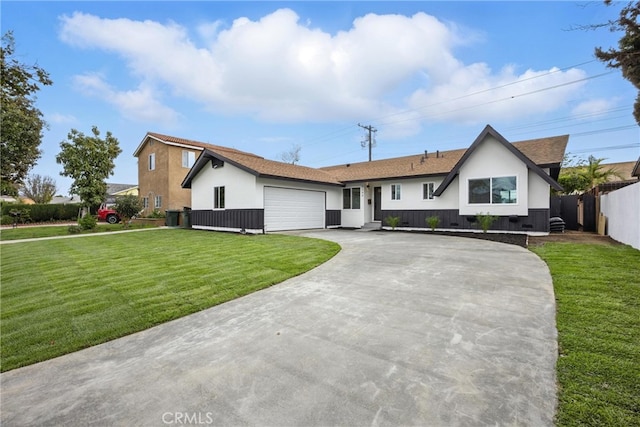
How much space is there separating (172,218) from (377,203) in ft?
43.7

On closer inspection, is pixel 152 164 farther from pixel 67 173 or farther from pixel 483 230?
pixel 483 230

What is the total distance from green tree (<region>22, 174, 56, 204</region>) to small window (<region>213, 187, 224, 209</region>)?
37.9m

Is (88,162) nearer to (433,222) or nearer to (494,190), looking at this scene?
(433,222)

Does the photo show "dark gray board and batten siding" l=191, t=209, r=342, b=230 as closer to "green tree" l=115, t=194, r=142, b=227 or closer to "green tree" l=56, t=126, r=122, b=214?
"green tree" l=115, t=194, r=142, b=227

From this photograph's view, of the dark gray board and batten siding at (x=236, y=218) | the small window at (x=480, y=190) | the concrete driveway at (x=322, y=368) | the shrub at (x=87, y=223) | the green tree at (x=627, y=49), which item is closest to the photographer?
the concrete driveway at (x=322, y=368)

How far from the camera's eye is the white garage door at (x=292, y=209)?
15430mm

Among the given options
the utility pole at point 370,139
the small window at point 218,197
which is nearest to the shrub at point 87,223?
the small window at point 218,197

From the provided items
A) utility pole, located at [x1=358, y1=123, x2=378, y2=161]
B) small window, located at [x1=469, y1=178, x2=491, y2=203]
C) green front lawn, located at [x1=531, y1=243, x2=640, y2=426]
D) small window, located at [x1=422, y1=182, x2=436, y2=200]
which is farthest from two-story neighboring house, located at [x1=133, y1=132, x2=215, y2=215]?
green front lawn, located at [x1=531, y1=243, x2=640, y2=426]

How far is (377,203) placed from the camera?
18953mm

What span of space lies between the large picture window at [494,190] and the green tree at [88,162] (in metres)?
23.1

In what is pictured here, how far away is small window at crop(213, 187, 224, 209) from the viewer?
1648 cm

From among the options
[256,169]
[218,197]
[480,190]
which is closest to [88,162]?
[218,197]

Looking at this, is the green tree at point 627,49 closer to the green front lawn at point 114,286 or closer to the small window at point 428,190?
the green front lawn at point 114,286

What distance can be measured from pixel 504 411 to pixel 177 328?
382 centimetres
